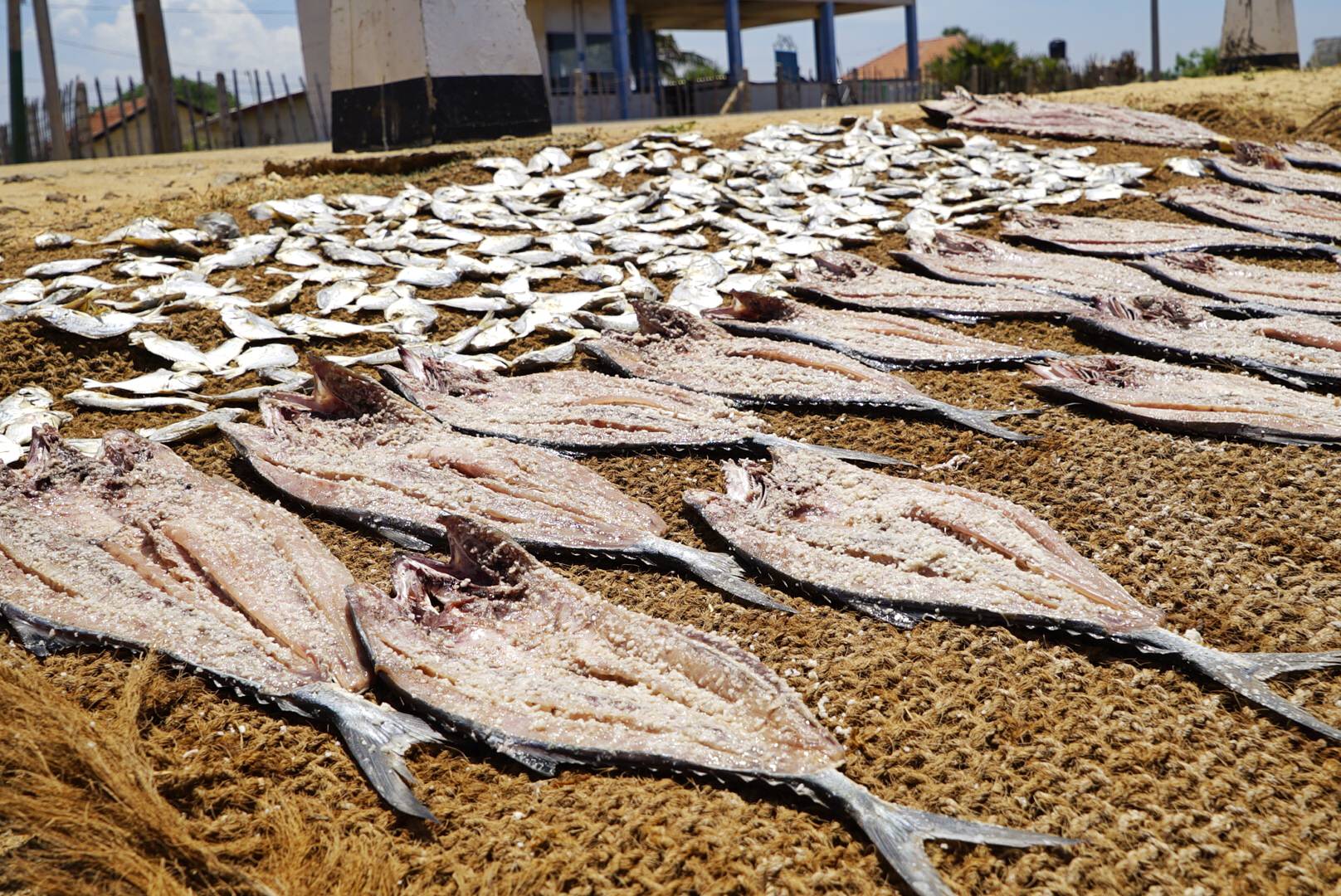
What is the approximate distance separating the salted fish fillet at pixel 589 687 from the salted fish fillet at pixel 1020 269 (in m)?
3.59

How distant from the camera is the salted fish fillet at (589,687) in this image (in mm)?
1939

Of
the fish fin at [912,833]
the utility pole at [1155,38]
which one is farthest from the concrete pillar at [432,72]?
the utility pole at [1155,38]

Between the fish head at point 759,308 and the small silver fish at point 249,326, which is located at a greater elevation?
the small silver fish at point 249,326

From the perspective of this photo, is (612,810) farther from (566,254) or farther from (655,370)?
(566,254)

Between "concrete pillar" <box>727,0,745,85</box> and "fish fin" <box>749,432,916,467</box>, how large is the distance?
64.7 ft

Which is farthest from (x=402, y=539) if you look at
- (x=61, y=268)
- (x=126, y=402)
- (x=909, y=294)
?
(x=61, y=268)

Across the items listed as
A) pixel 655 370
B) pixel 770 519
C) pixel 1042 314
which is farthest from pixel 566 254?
pixel 770 519

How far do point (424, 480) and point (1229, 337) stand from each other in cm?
341

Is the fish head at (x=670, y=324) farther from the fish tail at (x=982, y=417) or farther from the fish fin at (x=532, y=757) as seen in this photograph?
the fish fin at (x=532, y=757)

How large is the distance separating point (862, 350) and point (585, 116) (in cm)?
1639

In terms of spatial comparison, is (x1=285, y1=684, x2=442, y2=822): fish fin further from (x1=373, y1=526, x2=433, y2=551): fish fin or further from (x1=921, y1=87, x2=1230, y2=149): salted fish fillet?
(x1=921, y1=87, x2=1230, y2=149): salted fish fillet

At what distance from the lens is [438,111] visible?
8.45m

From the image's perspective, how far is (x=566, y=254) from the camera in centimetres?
568

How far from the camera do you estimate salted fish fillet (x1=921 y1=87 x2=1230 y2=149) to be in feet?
29.7
